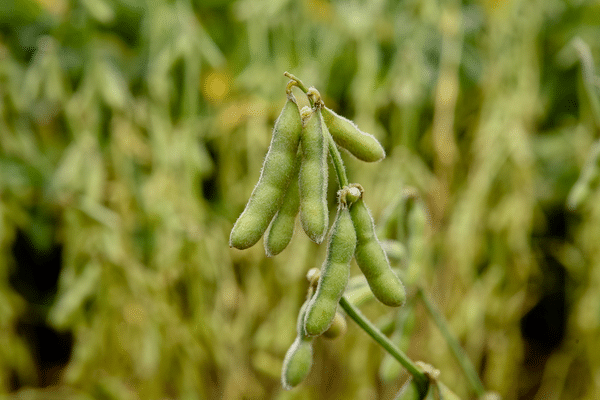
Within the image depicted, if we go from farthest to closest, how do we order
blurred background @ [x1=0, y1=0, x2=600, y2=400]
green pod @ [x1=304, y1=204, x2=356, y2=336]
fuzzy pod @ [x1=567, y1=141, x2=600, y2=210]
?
1. blurred background @ [x1=0, y1=0, x2=600, y2=400]
2. fuzzy pod @ [x1=567, y1=141, x2=600, y2=210]
3. green pod @ [x1=304, y1=204, x2=356, y2=336]

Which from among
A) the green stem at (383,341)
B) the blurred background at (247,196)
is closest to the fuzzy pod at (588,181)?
the green stem at (383,341)

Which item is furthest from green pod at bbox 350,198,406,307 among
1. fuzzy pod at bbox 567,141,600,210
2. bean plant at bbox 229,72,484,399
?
fuzzy pod at bbox 567,141,600,210

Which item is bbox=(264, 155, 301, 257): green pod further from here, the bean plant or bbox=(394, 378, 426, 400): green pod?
bbox=(394, 378, 426, 400): green pod

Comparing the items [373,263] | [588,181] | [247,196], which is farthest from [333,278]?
[247,196]

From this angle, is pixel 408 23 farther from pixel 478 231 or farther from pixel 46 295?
pixel 46 295

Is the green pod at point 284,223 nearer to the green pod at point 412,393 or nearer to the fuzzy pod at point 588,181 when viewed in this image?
the green pod at point 412,393

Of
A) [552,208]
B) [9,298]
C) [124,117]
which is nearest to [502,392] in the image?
[552,208]
